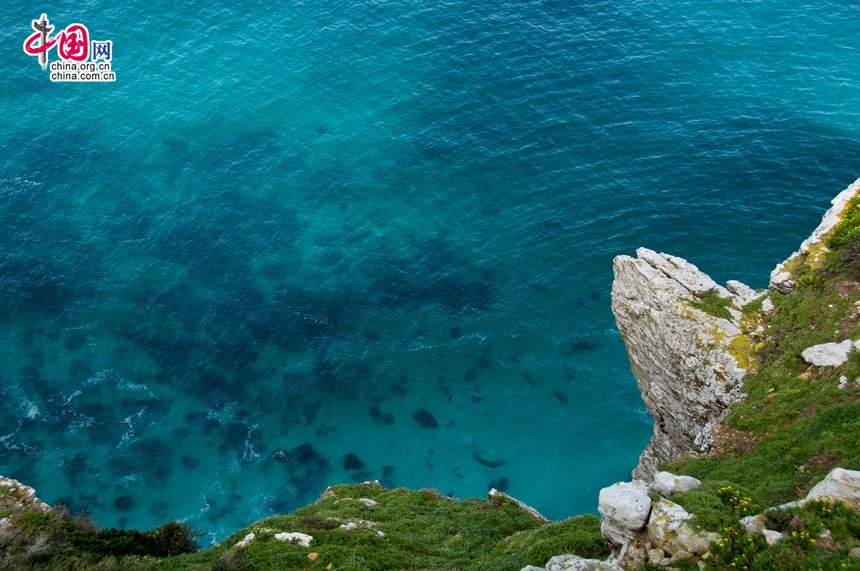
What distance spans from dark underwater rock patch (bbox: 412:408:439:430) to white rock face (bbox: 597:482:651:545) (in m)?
42.9

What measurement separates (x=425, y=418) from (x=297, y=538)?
36.5 m

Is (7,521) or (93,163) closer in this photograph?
(7,521)

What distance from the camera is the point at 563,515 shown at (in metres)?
68.1

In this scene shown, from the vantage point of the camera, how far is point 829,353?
4128 centimetres

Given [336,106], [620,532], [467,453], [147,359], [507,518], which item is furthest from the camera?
[336,106]

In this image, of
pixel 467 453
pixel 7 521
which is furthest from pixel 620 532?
pixel 467 453

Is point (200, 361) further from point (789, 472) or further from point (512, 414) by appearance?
point (789, 472)

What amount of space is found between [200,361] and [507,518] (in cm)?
4668

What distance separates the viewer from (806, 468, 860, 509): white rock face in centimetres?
2764

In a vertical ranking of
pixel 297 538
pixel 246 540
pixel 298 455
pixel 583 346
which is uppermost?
pixel 297 538

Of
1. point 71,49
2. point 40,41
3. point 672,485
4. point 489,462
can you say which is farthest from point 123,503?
point 40,41

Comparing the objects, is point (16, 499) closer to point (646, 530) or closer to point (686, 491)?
point (646, 530)

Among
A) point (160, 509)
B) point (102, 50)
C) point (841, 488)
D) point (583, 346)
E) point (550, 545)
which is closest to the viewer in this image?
point (841, 488)

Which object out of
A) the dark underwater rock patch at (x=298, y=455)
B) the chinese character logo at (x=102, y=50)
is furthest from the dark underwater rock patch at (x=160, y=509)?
the chinese character logo at (x=102, y=50)
